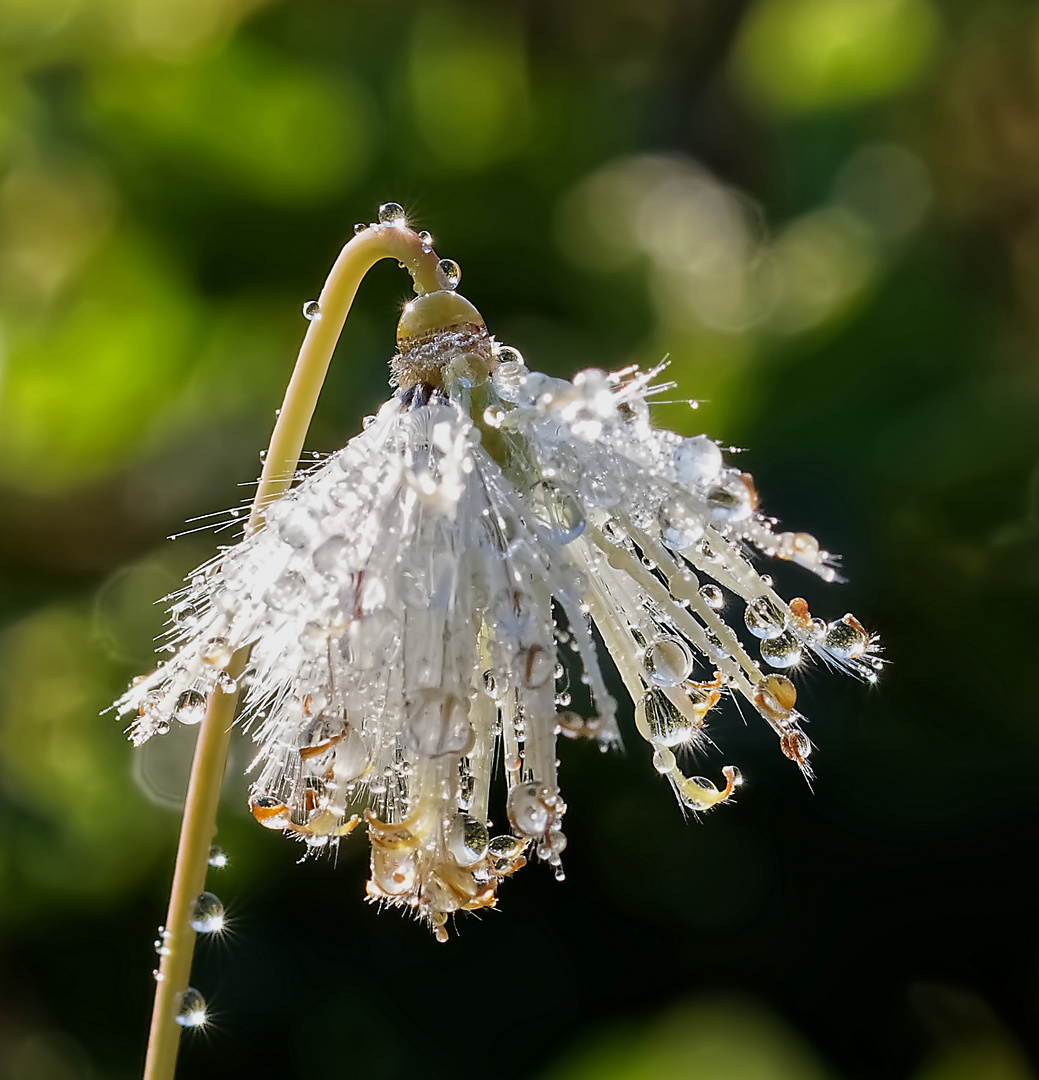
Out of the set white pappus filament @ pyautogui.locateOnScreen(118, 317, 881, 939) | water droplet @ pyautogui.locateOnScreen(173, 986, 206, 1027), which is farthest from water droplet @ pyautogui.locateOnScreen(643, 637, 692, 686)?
water droplet @ pyautogui.locateOnScreen(173, 986, 206, 1027)

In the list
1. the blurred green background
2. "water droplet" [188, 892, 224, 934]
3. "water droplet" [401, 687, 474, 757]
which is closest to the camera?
"water droplet" [401, 687, 474, 757]

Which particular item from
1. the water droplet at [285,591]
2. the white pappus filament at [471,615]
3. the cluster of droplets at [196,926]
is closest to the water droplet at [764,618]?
the white pappus filament at [471,615]

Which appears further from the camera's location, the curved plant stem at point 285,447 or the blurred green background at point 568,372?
the blurred green background at point 568,372

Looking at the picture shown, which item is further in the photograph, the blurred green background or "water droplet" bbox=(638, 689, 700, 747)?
the blurred green background

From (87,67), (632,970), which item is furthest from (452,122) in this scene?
(632,970)

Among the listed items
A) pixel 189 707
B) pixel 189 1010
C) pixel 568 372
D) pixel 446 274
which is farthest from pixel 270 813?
pixel 568 372

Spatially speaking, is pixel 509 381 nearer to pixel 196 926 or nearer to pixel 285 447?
pixel 285 447

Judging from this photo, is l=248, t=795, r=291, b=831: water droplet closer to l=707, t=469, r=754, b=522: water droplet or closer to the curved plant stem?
the curved plant stem

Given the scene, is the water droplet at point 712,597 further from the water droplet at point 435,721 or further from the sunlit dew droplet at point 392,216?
the sunlit dew droplet at point 392,216
